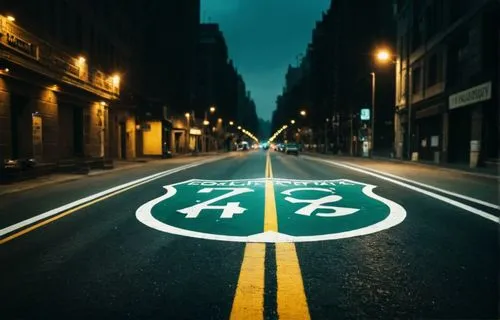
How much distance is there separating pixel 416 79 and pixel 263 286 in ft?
138

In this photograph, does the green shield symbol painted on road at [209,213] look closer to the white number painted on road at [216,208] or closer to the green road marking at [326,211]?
the white number painted on road at [216,208]

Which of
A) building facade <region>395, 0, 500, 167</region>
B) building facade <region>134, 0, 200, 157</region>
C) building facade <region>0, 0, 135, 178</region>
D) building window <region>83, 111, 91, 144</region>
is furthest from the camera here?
building facade <region>134, 0, 200, 157</region>

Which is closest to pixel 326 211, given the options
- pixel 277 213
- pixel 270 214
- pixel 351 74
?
pixel 277 213

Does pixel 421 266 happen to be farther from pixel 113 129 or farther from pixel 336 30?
pixel 336 30

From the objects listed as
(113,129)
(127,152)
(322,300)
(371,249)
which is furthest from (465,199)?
(127,152)

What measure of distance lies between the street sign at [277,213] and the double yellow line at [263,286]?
0.72 meters

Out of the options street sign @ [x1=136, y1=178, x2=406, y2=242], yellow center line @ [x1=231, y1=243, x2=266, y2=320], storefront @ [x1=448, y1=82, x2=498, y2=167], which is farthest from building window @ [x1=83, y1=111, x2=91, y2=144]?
yellow center line @ [x1=231, y1=243, x2=266, y2=320]

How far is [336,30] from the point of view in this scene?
95.9 m

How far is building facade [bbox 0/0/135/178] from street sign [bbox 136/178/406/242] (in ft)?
37.4

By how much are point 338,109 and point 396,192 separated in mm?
76815

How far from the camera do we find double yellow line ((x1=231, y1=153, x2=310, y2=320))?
3529mm

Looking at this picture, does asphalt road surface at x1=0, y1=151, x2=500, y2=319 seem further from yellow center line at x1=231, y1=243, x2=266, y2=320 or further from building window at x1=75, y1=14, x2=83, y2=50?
building window at x1=75, y1=14, x2=83, y2=50

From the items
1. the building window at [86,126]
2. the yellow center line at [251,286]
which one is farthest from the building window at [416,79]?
the yellow center line at [251,286]

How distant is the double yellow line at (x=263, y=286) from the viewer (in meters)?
3.53
